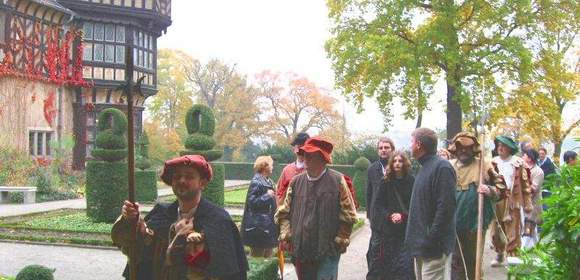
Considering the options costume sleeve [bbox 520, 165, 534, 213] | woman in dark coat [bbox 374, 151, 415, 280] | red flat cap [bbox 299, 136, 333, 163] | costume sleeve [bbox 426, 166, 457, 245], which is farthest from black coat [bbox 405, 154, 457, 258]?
costume sleeve [bbox 520, 165, 534, 213]

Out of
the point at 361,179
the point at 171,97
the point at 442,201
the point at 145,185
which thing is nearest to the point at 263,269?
the point at 442,201

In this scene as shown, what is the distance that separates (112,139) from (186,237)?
492 inches

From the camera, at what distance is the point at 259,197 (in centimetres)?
851

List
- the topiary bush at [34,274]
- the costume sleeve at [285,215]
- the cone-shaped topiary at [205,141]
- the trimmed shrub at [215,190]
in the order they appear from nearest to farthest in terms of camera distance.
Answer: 1. the topiary bush at [34,274]
2. the costume sleeve at [285,215]
3. the trimmed shrub at [215,190]
4. the cone-shaped topiary at [205,141]

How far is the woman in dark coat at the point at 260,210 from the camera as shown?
28.0 ft

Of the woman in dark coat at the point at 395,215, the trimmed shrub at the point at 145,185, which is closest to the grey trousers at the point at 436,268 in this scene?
the woman in dark coat at the point at 395,215

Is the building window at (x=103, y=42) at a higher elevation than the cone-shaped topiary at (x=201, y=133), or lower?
higher

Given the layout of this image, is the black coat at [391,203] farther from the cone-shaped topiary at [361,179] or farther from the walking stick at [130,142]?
the cone-shaped topiary at [361,179]

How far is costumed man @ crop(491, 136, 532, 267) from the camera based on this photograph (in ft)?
30.8

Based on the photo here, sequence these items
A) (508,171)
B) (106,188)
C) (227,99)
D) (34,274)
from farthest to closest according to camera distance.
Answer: (227,99) → (106,188) → (508,171) → (34,274)

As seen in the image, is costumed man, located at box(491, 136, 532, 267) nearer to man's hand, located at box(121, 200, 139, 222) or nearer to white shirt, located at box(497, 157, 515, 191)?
white shirt, located at box(497, 157, 515, 191)

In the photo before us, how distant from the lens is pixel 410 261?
6.89 meters

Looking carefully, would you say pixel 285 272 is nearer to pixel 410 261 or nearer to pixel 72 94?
pixel 410 261

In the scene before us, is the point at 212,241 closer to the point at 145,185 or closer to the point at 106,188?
the point at 106,188
